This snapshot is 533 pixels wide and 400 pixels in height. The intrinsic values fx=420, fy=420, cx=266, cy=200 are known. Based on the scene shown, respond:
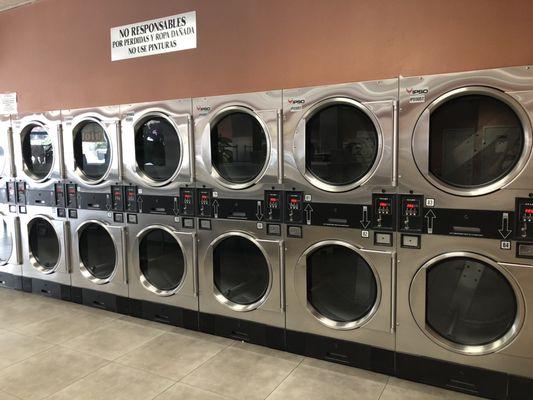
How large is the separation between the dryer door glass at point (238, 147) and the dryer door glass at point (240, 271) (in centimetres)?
53

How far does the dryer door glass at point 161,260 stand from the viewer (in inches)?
146

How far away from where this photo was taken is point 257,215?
10.5 feet

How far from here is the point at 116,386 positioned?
110 inches

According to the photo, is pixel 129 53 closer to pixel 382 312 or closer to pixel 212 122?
pixel 212 122

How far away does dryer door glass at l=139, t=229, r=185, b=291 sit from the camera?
12.2ft

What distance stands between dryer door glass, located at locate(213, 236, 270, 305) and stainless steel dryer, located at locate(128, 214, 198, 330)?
223mm

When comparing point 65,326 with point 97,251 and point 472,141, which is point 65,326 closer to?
point 97,251

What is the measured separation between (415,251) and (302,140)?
1057 millimetres

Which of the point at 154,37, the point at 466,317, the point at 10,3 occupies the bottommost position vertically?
the point at 466,317

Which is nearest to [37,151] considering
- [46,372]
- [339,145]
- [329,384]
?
[46,372]

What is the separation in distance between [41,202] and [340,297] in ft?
10.8

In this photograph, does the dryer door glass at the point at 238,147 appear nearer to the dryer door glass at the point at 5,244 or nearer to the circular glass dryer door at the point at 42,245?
the circular glass dryer door at the point at 42,245

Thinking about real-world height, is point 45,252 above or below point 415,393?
above

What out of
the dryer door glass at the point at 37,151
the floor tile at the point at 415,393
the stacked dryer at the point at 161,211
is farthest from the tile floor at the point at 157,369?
the dryer door glass at the point at 37,151
